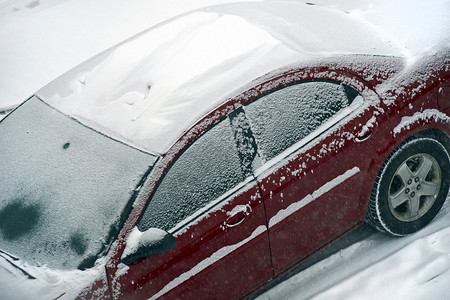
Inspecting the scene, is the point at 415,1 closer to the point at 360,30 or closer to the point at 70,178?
the point at 360,30

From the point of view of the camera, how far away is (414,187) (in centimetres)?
329

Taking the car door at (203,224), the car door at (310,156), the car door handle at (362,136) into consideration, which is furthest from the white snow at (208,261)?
the car door handle at (362,136)

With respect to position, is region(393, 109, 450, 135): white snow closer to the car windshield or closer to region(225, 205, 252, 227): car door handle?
region(225, 205, 252, 227): car door handle

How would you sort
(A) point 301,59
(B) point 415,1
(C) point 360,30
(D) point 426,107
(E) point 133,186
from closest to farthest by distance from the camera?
(E) point 133,186, (A) point 301,59, (D) point 426,107, (C) point 360,30, (B) point 415,1

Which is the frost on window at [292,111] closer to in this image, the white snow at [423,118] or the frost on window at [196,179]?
the frost on window at [196,179]

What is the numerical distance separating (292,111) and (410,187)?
1.05 meters

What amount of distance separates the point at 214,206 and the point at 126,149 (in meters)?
0.58

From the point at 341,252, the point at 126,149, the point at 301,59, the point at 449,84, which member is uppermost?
the point at 301,59

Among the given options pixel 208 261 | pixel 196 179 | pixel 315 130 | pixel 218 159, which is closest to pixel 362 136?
pixel 315 130

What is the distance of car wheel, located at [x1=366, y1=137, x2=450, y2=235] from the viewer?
3.16m

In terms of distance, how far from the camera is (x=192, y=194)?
2.69 meters

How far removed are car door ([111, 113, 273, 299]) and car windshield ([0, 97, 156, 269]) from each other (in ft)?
0.58

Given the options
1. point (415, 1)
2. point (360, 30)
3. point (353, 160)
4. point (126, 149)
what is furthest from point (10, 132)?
point (415, 1)

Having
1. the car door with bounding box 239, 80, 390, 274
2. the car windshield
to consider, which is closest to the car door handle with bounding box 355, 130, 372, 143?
the car door with bounding box 239, 80, 390, 274
